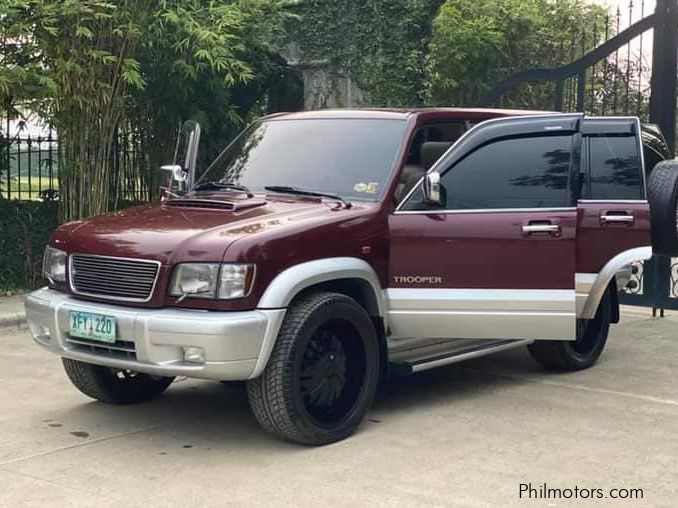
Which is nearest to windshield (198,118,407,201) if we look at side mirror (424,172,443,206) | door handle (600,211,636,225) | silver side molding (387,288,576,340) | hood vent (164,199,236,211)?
side mirror (424,172,443,206)

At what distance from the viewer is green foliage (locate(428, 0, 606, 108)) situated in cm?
1130

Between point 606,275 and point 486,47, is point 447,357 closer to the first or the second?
point 606,275

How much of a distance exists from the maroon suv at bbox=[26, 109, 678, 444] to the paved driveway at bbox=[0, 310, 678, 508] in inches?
11.7

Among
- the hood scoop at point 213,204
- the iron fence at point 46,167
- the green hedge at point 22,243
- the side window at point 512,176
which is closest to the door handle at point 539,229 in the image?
the side window at point 512,176

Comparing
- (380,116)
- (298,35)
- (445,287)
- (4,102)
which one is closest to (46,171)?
(4,102)

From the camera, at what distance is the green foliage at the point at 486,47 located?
11297mm

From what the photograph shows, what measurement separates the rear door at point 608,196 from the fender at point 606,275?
0.10ft

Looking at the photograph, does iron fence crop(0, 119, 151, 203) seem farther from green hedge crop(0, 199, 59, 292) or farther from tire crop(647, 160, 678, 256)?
tire crop(647, 160, 678, 256)

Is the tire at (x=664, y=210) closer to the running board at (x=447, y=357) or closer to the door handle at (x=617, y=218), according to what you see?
the door handle at (x=617, y=218)

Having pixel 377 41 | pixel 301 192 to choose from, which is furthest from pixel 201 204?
pixel 377 41

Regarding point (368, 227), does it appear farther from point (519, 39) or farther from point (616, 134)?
point (519, 39)

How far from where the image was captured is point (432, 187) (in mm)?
5379

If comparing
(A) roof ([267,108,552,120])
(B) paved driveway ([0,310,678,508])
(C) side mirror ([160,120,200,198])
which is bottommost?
(B) paved driveway ([0,310,678,508])

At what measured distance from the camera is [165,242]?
482 cm
